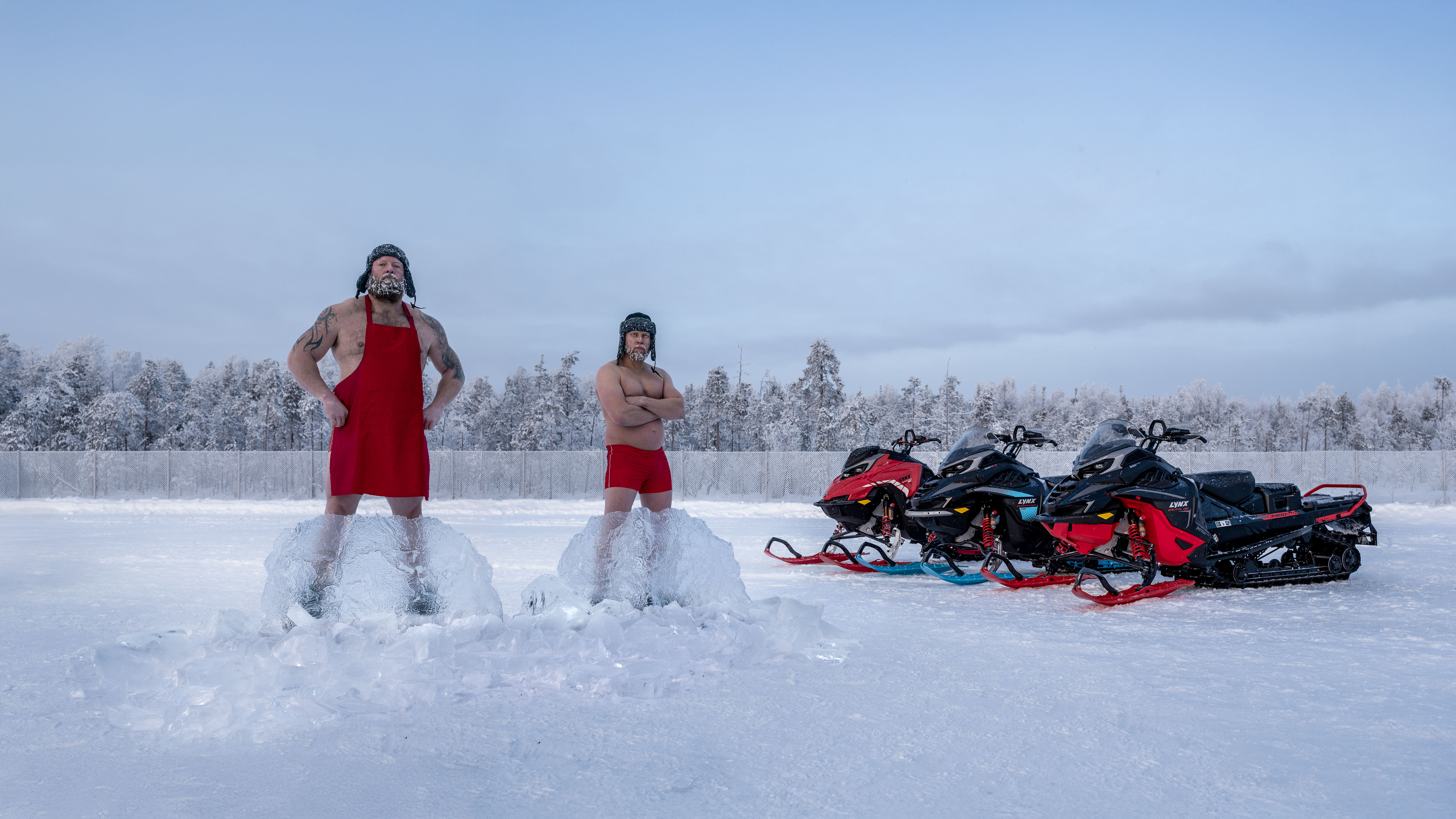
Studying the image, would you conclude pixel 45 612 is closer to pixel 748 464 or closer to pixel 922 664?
pixel 922 664

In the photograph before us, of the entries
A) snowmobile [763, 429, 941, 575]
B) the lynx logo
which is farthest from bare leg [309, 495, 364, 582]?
the lynx logo

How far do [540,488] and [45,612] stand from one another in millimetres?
23350

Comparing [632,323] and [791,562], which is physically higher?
[632,323]

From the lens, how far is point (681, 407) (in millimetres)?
4320

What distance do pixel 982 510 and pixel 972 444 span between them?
1.82ft

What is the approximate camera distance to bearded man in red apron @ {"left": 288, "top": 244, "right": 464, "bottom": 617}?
137 inches

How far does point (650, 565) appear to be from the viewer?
4008mm

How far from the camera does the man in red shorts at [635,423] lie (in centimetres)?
415

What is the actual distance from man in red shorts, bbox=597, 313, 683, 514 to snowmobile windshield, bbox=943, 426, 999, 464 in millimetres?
3116

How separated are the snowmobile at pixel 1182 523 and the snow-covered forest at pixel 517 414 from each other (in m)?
30.9

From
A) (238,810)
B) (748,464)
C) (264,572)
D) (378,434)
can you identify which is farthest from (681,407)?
(748,464)

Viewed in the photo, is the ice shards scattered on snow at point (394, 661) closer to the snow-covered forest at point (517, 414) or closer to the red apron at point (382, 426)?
the red apron at point (382, 426)

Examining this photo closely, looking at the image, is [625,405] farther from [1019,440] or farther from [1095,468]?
[1019,440]

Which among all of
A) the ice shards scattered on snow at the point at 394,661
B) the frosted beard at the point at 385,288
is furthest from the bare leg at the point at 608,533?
the frosted beard at the point at 385,288
